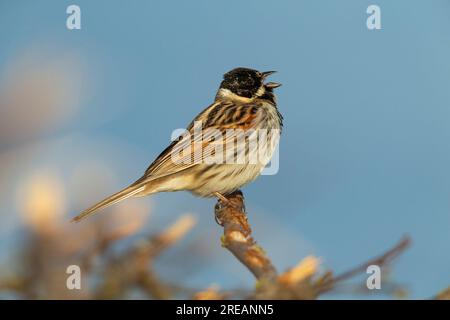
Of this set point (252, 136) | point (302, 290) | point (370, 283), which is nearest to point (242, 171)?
point (252, 136)

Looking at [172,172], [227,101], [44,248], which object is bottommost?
[44,248]

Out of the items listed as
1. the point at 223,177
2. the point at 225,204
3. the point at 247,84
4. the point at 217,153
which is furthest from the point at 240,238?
the point at 247,84

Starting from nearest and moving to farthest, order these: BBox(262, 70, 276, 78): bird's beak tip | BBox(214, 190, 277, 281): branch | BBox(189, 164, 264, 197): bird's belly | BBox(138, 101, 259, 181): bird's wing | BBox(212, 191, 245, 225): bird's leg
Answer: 1. BBox(214, 190, 277, 281): branch
2. BBox(212, 191, 245, 225): bird's leg
3. BBox(138, 101, 259, 181): bird's wing
4. BBox(189, 164, 264, 197): bird's belly
5. BBox(262, 70, 276, 78): bird's beak tip

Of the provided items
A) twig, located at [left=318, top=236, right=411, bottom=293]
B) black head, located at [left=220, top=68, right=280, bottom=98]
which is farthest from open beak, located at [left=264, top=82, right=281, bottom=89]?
twig, located at [left=318, top=236, right=411, bottom=293]

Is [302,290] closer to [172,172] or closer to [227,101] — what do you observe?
[172,172]

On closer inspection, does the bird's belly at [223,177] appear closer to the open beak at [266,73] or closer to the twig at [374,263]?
the open beak at [266,73]

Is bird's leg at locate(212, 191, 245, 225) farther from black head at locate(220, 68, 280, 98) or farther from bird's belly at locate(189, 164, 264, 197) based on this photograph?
black head at locate(220, 68, 280, 98)

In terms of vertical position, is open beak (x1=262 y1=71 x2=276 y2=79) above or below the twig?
above

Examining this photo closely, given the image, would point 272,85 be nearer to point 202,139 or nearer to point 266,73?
point 266,73
